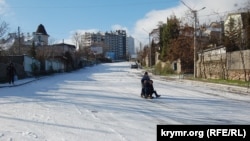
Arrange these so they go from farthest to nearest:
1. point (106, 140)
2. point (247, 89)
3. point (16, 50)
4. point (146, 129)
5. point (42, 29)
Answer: point (42, 29) < point (16, 50) < point (247, 89) < point (146, 129) < point (106, 140)

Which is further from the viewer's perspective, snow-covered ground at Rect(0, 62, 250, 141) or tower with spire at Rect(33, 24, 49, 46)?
tower with spire at Rect(33, 24, 49, 46)

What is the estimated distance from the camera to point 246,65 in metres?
32.4

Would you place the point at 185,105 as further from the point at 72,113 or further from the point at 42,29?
the point at 42,29

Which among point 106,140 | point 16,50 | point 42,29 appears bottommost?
point 106,140

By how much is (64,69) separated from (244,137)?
272ft

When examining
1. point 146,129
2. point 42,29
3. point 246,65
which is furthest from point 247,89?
point 42,29

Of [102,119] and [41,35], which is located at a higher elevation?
[41,35]

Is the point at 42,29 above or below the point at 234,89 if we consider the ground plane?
above

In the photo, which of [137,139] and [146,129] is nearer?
[137,139]

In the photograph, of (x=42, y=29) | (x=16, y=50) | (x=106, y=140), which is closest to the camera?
(x=106, y=140)

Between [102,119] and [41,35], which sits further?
[41,35]

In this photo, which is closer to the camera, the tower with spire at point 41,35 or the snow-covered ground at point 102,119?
the snow-covered ground at point 102,119

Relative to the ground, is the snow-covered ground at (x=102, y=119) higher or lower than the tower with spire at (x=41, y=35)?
lower

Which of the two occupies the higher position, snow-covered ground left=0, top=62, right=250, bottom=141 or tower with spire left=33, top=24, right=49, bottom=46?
tower with spire left=33, top=24, right=49, bottom=46
